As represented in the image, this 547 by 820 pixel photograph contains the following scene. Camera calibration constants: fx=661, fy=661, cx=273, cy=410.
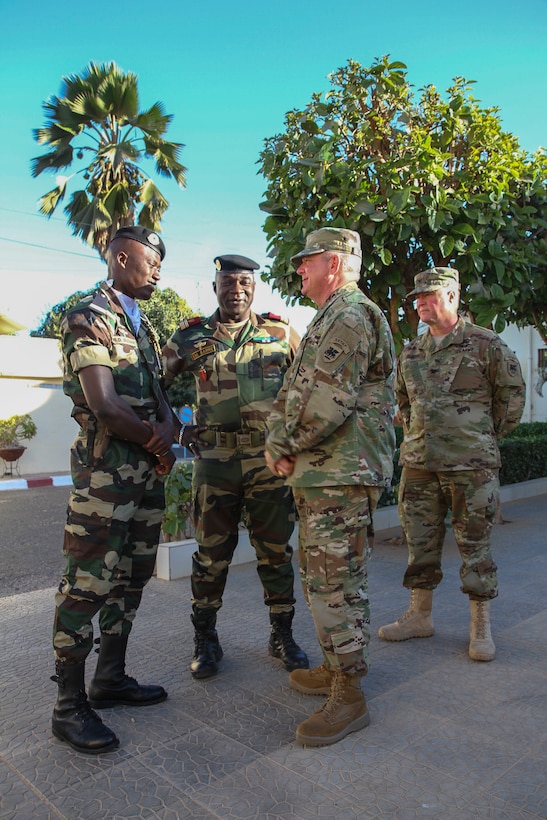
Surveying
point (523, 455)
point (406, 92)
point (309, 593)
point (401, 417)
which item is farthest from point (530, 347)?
point (309, 593)

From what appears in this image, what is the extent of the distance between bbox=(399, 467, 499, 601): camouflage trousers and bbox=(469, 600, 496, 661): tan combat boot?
5cm

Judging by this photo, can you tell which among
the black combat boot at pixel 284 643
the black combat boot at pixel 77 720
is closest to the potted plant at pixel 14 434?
the black combat boot at pixel 284 643

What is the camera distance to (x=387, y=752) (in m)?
2.42

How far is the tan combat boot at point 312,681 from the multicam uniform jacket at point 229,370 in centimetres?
107

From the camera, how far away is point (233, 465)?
323cm

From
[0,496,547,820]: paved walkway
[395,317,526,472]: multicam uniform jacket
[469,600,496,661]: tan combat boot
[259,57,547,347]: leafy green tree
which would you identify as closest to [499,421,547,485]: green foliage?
[259,57,547,347]: leafy green tree

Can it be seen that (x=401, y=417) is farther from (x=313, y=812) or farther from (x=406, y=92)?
(x=406, y=92)

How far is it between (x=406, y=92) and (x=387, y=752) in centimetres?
488

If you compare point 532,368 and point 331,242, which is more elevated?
point 532,368

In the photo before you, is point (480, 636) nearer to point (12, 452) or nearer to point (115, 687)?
point (115, 687)

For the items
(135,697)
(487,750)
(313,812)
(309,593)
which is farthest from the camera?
(135,697)

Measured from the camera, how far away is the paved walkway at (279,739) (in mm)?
2129

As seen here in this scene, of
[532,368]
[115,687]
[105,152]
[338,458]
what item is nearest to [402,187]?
[338,458]

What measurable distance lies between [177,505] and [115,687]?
232 centimetres
